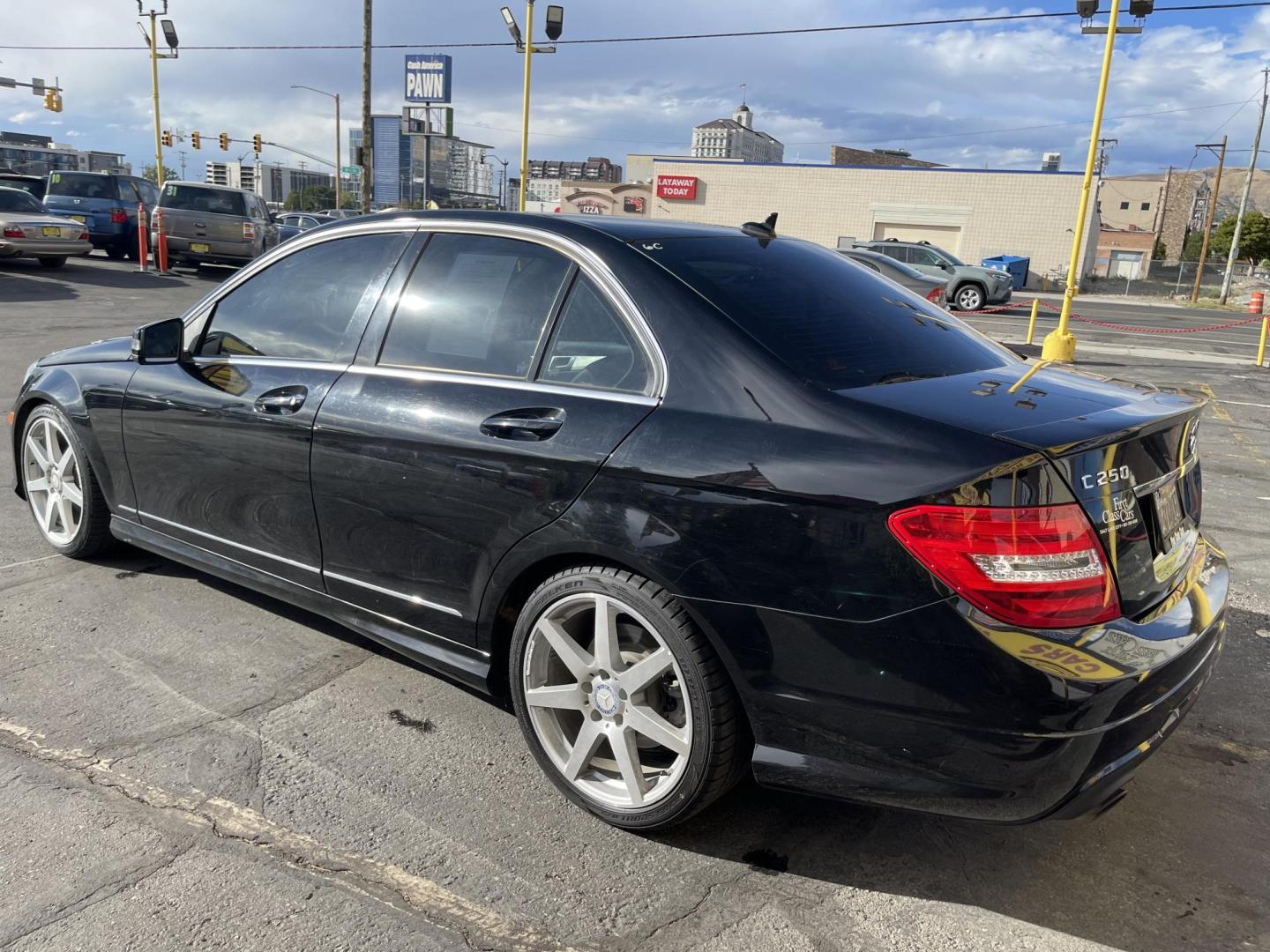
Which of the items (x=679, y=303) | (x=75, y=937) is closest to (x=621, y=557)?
(x=679, y=303)

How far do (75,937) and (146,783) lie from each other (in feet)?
2.12

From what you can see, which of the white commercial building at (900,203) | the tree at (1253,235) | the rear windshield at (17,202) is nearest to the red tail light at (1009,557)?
the rear windshield at (17,202)

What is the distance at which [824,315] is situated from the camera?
2.91 metres

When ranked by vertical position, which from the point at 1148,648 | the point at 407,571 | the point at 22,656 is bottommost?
the point at 22,656

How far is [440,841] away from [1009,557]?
1.62 m

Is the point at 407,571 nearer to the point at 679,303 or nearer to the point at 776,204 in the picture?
the point at 679,303

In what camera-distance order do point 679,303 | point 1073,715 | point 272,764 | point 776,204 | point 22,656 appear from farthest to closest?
point 776,204 → point 22,656 → point 272,764 → point 679,303 → point 1073,715

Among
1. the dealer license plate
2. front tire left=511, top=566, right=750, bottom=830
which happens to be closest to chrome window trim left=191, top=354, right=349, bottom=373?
front tire left=511, top=566, right=750, bottom=830

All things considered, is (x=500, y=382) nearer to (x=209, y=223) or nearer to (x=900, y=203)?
(x=209, y=223)

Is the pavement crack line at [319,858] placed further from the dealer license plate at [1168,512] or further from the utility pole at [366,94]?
the utility pole at [366,94]

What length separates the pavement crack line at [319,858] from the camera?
2299mm

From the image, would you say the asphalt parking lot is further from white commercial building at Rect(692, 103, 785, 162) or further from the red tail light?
white commercial building at Rect(692, 103, 785, 162)

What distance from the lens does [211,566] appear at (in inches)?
150

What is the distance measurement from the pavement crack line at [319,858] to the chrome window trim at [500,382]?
1.31 metres
